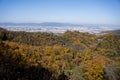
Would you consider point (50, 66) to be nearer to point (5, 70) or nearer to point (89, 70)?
point (89, 70)

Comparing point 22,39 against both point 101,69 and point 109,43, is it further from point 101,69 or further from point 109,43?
point 101,69

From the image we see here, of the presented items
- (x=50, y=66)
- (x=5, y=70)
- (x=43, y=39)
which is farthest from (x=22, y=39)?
(x=5, y=70)

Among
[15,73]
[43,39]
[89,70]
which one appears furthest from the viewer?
[43,39]

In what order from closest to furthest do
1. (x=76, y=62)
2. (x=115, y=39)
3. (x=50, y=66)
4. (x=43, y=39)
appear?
(x=50, y=66), (x=76, y=62), (x=43, y=39), (x=115, y=39)

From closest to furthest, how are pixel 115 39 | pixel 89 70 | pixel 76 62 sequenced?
1. pixel 89 70
2. pixel 76 62
3. pixel 115 39

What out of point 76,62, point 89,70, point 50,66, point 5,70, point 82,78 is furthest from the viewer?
point 76,62

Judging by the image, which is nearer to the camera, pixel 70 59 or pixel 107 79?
pixel 107 79

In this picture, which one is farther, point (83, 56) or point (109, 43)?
point (109, 43)

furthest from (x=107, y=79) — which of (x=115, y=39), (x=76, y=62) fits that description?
(x=115, y=39)

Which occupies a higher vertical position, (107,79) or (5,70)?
(5,70)
